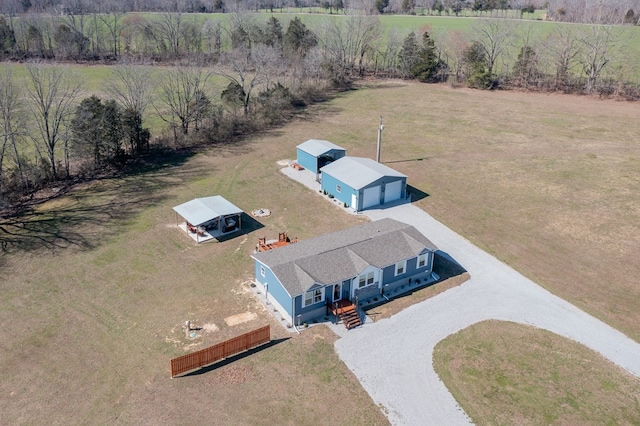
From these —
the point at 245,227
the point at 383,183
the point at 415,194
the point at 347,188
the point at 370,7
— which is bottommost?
the point at 245,227

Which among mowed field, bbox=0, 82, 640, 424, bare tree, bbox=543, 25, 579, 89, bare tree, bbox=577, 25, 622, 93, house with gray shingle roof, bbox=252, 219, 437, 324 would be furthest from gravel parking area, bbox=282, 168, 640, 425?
bare tree, bbox=577, 25, 622, 93

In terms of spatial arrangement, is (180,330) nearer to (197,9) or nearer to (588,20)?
(588,20)

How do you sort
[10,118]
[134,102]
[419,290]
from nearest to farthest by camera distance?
[419,290] < [10,118] < [134,102]

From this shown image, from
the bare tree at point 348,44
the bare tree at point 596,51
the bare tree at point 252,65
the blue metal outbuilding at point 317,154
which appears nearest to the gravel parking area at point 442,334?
the blue metal outbuilding at point 317,154

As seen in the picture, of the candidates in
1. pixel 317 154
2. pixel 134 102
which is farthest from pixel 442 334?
pixel 134 102

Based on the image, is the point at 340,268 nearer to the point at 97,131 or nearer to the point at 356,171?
the point at 356,171

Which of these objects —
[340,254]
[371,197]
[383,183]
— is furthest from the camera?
[383,183]
